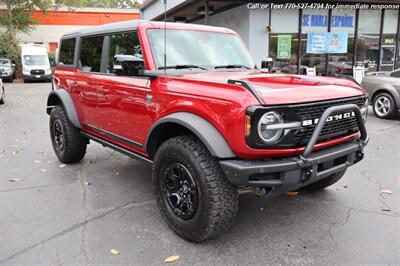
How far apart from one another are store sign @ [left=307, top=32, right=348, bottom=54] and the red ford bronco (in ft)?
36.4

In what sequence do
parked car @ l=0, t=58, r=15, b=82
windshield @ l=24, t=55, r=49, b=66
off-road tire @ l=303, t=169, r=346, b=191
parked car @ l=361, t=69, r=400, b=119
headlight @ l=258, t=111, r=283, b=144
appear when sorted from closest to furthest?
headlight @ l=258, t=111, r=283, b=144
off-road tire @ l=303, t=169, r=346, b=191
parked car @ l=361, t=69, r=400, b=119
parked car @ l=0, t=58, r=15, b=82
windshield @ l=24, t=55, r=49, b=66

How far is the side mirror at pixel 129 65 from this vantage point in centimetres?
377

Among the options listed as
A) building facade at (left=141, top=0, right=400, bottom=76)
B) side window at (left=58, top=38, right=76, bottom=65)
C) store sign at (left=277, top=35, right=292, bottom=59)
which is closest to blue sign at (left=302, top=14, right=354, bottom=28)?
building facade at (left=141, top=0, right=400, bottom=76)

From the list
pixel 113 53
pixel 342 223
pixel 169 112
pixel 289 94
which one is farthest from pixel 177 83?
pixel 342 223

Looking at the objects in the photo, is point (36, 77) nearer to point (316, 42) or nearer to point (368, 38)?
point (316, 42)

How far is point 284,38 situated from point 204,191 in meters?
12.6

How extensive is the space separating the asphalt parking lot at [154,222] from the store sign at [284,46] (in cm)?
954

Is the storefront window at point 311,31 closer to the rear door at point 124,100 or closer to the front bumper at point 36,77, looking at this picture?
the rear door at point 124,100

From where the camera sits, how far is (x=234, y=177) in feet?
9.41

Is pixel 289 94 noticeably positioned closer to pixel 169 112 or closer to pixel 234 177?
pixel 234 177

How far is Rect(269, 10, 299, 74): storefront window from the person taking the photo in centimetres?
1427

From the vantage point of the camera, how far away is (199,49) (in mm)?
4305

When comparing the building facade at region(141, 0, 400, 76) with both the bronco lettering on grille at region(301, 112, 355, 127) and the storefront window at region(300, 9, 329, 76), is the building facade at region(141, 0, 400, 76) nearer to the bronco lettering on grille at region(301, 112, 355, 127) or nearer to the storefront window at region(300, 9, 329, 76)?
the storefront window at region(300, 9, 329, 76)

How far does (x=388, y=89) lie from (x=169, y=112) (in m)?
8.03
